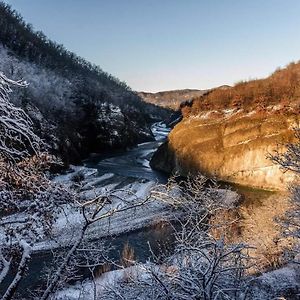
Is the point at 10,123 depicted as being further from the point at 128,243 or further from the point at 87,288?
the point at 128,243

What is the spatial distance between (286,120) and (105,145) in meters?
40.8

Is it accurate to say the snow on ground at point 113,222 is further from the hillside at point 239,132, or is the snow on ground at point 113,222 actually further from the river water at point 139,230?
the hillside at point 239,132


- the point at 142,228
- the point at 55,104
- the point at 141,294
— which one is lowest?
the point at 142,228

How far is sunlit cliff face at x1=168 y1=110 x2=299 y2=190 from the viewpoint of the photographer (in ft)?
154

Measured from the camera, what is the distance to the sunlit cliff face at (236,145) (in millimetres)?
47031

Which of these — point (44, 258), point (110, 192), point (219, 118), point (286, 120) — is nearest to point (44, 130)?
point (219, 118)

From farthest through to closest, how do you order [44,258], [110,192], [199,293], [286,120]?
[286,120], [44,258], [110,192], [199,293]

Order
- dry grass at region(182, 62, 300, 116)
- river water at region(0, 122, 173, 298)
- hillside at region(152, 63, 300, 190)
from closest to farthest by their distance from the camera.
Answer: river water at region(0, 122, 173, 298) → hillside at region(152, 63, 300, 190) → dry grass at region(182, 62, 300, 116)

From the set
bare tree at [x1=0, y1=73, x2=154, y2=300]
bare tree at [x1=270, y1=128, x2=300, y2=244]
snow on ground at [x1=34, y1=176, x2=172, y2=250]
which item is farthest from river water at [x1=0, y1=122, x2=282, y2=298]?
bare tree at [x1=270, y1=128, x2=300, y2=244]

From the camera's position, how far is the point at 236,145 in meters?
52.8

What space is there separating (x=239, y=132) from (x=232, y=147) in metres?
2.24

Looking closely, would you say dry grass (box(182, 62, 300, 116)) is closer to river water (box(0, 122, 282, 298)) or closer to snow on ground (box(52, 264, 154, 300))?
river water (box(0, 122, 282, 298))

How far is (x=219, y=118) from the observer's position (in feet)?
189

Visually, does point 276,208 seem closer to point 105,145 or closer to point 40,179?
point 40,179
